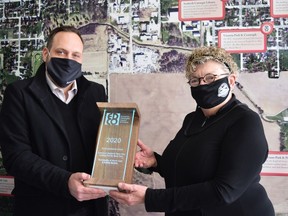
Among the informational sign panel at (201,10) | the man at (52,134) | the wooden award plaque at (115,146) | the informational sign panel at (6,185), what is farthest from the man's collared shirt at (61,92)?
the informational sign panel at (6,185)

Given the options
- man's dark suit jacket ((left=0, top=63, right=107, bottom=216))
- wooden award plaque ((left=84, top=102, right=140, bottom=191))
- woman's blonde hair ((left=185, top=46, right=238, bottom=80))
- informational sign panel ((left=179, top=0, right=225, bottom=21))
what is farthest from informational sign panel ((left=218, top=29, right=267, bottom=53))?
man's dark suit jacket ((left=0, top=63, right=107, bottom=216))

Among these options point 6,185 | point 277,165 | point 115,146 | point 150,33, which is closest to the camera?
point 115,146

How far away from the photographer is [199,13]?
1761 mm

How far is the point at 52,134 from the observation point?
50.6 inches

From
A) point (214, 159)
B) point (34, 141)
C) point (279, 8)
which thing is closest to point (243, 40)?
point (279, 8)

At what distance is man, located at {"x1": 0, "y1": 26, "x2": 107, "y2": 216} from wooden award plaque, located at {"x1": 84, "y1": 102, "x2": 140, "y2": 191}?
0.07 metres

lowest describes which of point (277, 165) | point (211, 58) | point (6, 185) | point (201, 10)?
point (6, 185)

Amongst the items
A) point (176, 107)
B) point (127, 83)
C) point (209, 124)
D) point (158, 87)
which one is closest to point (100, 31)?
point (127, 83)

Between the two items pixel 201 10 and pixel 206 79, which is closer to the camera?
pixel 206 79

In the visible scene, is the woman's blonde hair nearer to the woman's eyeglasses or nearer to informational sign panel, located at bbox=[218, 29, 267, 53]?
the woman's eyeglasses

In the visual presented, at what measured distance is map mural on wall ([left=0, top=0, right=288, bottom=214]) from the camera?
5.59 feet

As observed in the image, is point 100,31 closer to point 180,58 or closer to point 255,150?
point 180,58

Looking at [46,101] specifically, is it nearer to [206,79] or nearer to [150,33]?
[206,79]

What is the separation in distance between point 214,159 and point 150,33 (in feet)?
3.16
